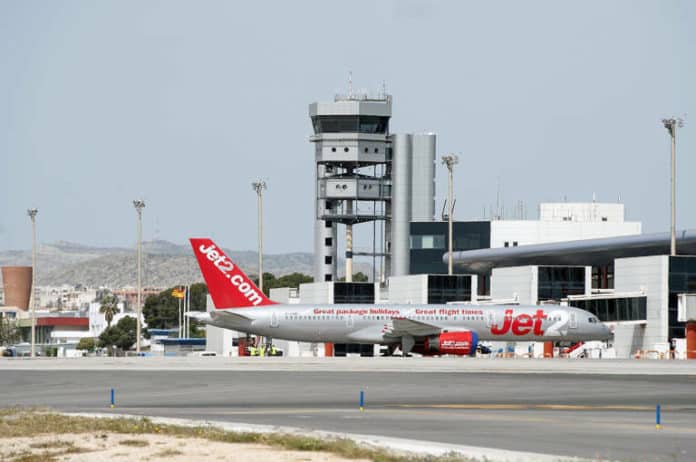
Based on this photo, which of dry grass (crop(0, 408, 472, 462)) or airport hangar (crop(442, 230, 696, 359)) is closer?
dry grass (crop(0, 408, 472, 462))

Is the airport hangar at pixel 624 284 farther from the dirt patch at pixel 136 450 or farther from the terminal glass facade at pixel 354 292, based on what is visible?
the dirt patch at pixel 136 450

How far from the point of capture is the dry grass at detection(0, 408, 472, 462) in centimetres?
2031

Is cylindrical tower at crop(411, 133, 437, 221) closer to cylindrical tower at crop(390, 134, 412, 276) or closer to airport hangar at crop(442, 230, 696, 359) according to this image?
cylindrical tower at crop(390, 134, 412, 276)

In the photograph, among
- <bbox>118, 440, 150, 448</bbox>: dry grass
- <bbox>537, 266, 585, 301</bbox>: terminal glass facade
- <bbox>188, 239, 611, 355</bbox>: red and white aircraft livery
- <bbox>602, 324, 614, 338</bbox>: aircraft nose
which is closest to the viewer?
<bbox>118, 440, 150, 448</bbox>: dry grass

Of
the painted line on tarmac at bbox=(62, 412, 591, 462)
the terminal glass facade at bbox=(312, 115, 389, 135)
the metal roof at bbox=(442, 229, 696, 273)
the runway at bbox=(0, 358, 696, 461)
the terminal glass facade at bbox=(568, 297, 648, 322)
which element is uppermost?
the terminal glass facade at bbox=(312, 115, 389, 135)

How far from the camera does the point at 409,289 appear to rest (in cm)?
9681

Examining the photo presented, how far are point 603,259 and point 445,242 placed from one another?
2346 inches

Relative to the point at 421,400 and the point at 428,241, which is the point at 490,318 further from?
the point at 428,241

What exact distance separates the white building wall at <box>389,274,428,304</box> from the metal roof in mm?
14611

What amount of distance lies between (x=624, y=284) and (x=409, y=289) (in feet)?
83.1

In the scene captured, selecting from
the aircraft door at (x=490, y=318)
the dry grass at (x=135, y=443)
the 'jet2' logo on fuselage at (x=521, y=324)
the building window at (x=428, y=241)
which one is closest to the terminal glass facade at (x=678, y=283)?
the 'jet2' logo on fuselage at (x=521, y=324)

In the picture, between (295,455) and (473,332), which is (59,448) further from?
(473,332)

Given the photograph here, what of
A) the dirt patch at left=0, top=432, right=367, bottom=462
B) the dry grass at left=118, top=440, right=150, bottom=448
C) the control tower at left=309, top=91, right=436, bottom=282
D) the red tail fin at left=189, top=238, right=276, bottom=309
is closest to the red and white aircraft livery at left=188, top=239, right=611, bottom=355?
the red tail fin at left=189, top=238, right=276, bottom=309

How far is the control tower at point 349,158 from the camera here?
156375 mm
